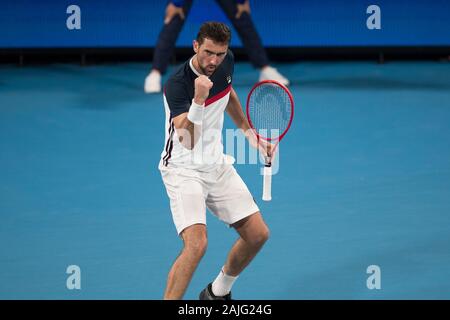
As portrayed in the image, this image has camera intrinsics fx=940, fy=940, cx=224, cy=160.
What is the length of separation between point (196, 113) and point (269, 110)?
33.8 inches

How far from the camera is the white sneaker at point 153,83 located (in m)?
10.1

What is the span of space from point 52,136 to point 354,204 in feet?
10.3

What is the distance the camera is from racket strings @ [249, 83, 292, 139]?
17.7ft

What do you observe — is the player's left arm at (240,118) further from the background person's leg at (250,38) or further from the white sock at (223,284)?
the background person's leg at (250,38)

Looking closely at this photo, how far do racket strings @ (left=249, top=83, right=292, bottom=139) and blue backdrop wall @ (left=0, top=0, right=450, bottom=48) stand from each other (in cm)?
566

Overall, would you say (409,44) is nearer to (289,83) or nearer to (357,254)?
(289,83)

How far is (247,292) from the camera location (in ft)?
18.3

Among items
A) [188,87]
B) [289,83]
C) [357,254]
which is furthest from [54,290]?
[289,83]

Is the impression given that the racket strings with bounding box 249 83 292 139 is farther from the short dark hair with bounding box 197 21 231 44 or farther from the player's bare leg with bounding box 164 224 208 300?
the player's bare leg with bounding box 164 224 208 300

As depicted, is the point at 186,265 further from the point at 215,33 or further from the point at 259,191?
the point at 259,191

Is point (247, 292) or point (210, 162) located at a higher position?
point (210, 162)

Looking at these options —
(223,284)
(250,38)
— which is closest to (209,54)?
(223,284)

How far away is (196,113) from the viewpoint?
4.69m
